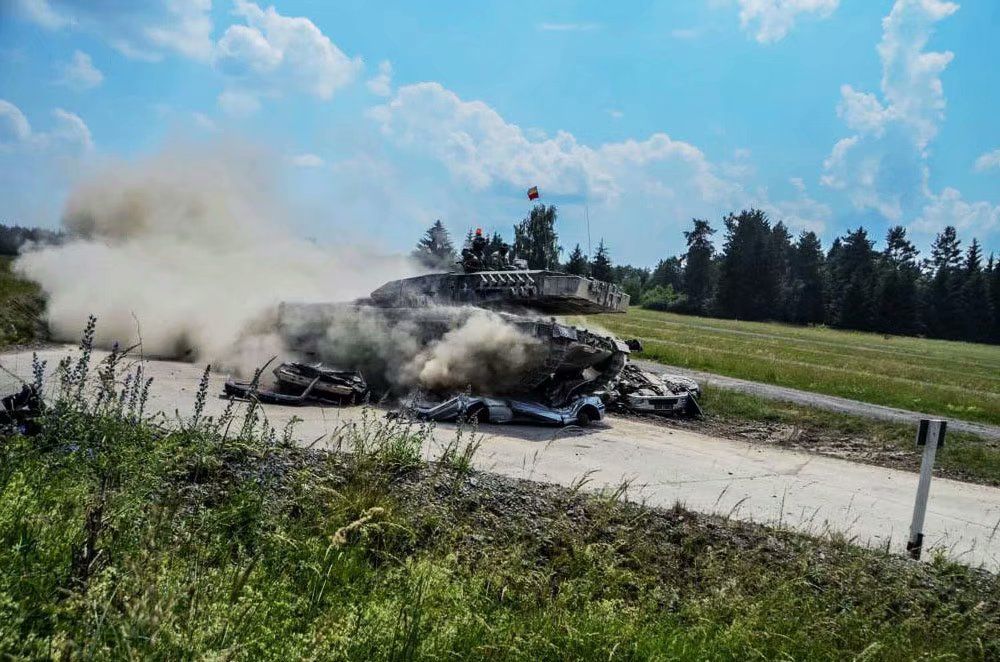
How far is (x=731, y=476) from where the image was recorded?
10555mm

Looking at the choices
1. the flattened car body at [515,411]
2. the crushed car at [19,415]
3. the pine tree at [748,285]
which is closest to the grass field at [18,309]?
the flattened car body at [515,411]

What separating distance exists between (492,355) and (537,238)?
32.0 meters

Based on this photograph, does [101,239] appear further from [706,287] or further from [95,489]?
[706,287]

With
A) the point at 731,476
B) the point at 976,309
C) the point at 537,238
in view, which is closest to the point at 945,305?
the point at 976,309

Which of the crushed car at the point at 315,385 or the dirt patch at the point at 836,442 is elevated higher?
the dirt patch at the point at 836,442

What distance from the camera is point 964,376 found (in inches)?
1449

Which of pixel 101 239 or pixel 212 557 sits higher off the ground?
pixel 101 239

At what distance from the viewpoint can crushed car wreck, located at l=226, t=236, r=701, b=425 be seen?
13727mm

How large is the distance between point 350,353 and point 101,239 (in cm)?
1365

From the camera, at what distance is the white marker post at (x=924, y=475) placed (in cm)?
772

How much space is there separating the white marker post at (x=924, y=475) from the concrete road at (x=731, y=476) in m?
0.20

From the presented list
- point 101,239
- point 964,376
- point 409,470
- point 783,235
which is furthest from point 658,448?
point 783,235

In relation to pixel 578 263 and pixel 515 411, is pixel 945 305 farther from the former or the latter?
pixel 515 411

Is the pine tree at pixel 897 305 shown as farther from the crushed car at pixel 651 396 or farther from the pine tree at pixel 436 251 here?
the crushed car at pixel 651 396
